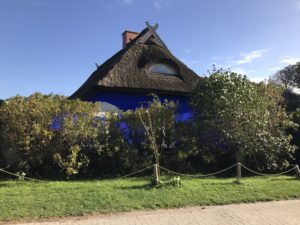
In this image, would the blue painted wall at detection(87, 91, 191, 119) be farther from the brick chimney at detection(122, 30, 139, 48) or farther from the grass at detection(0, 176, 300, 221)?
the brick chimney at detection(122, 30, 139, 48)

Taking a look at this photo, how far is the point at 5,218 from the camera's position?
7.75 meters

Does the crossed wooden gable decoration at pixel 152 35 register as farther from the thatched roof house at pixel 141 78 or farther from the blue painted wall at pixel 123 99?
the blue painted wall at pixel 123 99

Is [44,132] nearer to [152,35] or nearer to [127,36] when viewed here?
[152,35]

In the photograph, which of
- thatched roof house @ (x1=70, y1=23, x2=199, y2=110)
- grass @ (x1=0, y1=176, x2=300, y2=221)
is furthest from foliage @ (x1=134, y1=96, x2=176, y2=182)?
thatched roof house @ (x1=70, y1=23, x2=199, y2=110)

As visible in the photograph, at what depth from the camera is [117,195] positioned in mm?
9289

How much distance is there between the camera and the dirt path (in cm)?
779

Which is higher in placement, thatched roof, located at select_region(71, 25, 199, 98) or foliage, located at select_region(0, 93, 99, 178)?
thatched roof, located at select_region(71, 25, 199, 98)

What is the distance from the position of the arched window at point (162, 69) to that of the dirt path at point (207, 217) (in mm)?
12117

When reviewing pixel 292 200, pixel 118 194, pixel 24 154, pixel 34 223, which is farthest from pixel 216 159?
pixel 34 223

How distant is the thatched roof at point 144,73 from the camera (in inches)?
719

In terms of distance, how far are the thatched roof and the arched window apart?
16 centimetres

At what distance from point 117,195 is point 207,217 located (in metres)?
2.23

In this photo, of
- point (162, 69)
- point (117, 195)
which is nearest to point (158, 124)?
point (117, 195)

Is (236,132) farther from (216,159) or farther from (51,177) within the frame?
(51,177)
